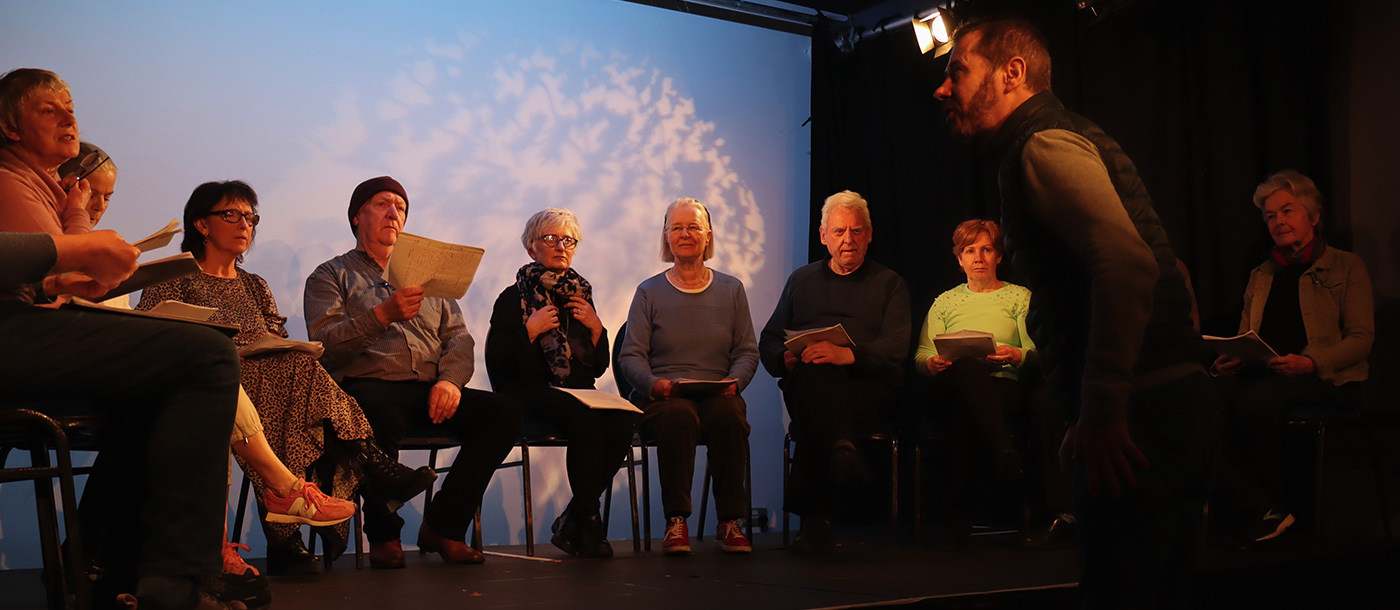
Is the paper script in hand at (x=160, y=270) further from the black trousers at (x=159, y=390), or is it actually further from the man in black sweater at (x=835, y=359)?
the man in black sweater at (x=835, y=359)

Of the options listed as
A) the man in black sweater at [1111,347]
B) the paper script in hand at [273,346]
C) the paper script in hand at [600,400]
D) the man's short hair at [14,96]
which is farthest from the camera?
the paper script in hand at [600,400]

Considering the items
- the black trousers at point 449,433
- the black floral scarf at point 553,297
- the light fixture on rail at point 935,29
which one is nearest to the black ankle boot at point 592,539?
the black trousers at point 449,433

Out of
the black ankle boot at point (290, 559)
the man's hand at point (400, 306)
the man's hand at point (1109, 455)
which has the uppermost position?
the man's hand at point (400, 306)

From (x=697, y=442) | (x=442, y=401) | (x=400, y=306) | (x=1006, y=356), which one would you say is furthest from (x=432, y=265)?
(x=1006, y=356)

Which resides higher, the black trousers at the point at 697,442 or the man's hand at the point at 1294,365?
the man's hand at the point at 1294,365

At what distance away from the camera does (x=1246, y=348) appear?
365 centimetres

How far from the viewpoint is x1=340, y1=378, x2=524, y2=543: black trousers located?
10.2ft

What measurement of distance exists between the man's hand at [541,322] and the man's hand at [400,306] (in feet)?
1.90

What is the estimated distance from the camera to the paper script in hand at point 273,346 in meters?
2.76

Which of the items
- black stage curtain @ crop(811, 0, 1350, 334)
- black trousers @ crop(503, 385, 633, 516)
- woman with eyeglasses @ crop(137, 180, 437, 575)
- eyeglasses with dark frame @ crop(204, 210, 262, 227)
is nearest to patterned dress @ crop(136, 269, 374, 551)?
woman with eyeglasses @ crop(137, 180, 437, 575)

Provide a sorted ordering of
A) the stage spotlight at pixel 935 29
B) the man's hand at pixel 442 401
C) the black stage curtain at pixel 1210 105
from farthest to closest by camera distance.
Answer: the stage spotlight at pixel 935 29
the black stage curtain at pixel 1210 105
the man's hand at pixel 442 401

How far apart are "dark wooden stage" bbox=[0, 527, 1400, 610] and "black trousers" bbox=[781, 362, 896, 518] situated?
0.67ft

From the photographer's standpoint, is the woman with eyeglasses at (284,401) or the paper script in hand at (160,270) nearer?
the paper script in hand at (160,270)

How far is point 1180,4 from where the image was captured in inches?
177
